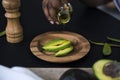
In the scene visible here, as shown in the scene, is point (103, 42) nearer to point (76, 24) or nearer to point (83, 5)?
point (76, 24)

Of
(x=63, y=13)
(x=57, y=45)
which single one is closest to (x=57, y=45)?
(x=57, y=45)

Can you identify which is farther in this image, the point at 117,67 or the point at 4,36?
the point at 4,36

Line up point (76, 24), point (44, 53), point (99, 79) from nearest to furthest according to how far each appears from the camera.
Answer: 1. point (99, 79)
2. point (44, 53)
3. point (76, 24)

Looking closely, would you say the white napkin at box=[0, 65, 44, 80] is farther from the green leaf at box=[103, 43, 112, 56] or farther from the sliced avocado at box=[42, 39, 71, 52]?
the green leaf at box=[103, 43, 112, 56]

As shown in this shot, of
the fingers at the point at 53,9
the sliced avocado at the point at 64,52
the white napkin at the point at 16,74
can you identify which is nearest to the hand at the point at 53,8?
the fingers at the point at 53,9

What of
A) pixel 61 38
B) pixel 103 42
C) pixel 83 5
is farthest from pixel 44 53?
pixel 83 5

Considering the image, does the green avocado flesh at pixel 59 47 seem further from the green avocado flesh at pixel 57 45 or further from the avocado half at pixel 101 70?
the avocado half at pixel 101 70

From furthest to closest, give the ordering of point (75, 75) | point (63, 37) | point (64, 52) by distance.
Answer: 1. point (63, 37)
2. point (64, 52)
3. point (75, 75)

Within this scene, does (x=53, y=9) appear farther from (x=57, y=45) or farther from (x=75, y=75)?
(x=75, y=75)
